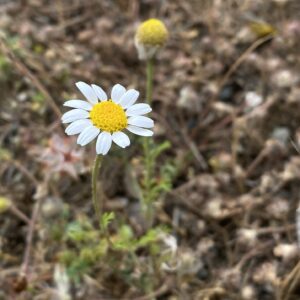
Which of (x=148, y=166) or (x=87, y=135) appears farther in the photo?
(x=148, y=166)

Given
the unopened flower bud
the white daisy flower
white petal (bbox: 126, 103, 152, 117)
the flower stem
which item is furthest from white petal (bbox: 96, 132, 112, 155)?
the unopened flower bud

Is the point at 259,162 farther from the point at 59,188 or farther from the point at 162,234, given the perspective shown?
the point at 59,188

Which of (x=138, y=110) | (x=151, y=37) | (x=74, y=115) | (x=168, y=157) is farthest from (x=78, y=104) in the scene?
(x=168, y=157)

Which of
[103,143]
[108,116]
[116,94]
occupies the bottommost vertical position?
[103,143]

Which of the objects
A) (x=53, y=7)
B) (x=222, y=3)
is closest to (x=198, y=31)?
(x=222, y=3)

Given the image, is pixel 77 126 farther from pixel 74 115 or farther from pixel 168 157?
pixel 168 157
